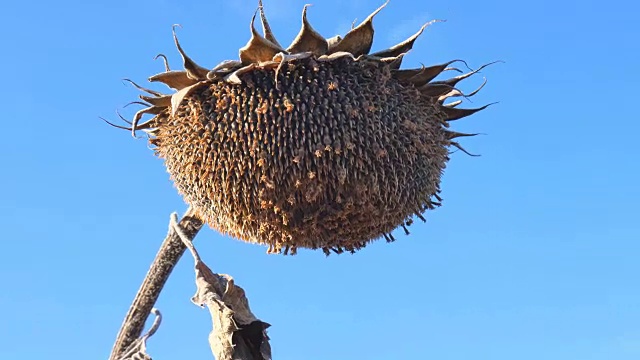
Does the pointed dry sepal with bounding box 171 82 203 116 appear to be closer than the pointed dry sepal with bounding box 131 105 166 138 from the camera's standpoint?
Yes

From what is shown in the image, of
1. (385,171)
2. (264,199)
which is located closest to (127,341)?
(264,199)

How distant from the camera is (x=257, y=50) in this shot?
150 inches

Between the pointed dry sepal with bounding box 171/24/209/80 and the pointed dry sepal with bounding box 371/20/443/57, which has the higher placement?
the pointed dry sepal with bounding box 171/24/209/80

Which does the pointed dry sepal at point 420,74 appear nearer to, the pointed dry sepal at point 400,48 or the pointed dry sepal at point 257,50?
the pointed dry sepal at point 400,48

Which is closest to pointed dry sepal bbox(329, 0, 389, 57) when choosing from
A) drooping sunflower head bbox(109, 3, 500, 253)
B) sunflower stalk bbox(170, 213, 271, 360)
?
drooping sunflower head bbox(109, 3, 500, 253)

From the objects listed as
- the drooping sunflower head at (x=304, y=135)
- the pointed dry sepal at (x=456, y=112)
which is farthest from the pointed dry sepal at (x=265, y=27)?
the pointed dry sepal at (x=456, y=112)

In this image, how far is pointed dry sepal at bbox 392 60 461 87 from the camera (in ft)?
13.2

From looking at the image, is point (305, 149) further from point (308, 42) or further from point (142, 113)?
point (142, 113)

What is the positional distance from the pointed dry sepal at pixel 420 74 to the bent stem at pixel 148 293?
171cm

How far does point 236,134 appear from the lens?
3.76m

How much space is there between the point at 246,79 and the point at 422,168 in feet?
2.93

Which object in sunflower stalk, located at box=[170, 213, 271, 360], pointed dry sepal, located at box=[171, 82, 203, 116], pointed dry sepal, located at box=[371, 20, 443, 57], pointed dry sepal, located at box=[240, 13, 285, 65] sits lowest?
sunflower stalk, located at box=[170, 213, 271, 360]

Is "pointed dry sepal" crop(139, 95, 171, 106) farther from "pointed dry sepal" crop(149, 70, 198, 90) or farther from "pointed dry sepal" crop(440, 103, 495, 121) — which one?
"pointed dry sepal" crop(440, 103, 495, 121)

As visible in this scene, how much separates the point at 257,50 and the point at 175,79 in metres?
0.42
